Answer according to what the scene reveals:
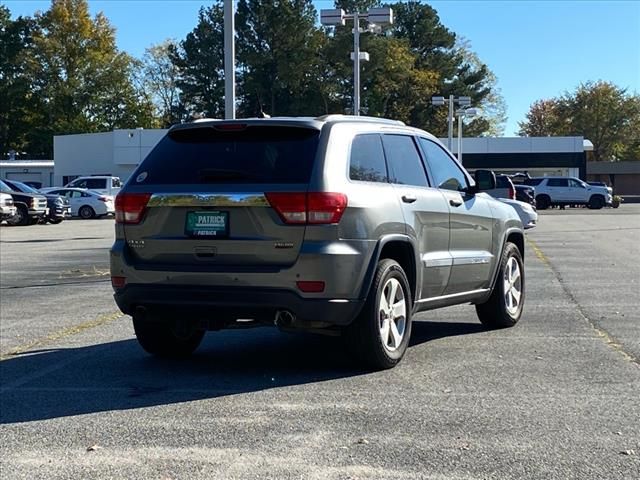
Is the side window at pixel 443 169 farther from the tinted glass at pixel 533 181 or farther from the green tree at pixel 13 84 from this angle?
the green tree at pixel 13 84

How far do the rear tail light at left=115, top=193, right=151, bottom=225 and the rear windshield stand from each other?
0.15 meters

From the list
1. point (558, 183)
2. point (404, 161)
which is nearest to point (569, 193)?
point (558, 183)

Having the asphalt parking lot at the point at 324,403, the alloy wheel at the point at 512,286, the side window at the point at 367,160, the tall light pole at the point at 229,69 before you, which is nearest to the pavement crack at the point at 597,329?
the asphalt parking lot at the point at 324,403

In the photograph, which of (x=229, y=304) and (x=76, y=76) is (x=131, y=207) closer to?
(x=229, y=304)

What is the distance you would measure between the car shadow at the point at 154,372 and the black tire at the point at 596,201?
4417 cm

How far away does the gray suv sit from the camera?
651 cm

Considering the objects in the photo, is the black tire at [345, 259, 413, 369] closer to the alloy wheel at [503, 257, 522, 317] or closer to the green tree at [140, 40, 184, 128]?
the alloy wheel at [503, 257, 522, 317]

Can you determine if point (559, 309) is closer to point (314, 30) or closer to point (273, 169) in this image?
point (273, 169)

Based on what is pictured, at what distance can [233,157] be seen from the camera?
6.93 metres

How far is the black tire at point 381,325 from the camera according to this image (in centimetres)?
680

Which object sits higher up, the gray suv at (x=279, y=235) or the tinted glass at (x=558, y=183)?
the tinted glass at (x=558, y=183)

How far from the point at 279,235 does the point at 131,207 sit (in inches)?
49.7

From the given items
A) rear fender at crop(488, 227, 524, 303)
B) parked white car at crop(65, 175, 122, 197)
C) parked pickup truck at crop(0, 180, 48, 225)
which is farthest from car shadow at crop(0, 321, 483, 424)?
parked white car at crop(65, 175, 122, 197)

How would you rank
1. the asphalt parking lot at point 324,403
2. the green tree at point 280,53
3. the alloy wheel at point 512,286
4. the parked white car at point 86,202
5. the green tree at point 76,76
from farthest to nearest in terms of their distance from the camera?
the green tree at point 76,76 → the green tree at point 280,53 → the parked white car at point 86,202 → the alloy wheel at point 512,286 → the asphalt parking lot at point 324,403
